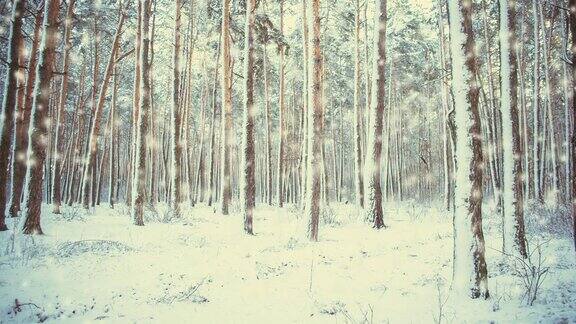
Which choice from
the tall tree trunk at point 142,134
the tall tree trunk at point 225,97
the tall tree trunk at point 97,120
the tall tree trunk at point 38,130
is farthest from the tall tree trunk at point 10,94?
the tall tree trunk at point 225,97

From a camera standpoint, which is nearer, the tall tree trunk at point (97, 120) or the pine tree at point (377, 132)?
the pine tree at point (377, 132)

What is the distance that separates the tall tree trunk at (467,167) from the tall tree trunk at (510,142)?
2.25 meters

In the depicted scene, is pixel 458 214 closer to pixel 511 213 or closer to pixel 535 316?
pixel 535 316

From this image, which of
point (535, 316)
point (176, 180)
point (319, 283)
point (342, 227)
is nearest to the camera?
point (535, 316)

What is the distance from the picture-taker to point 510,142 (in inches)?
231

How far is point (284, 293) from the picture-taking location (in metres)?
4.70

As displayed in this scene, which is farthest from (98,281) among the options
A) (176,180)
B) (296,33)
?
(296,33)

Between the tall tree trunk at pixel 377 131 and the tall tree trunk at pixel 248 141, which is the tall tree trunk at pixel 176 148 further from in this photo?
the tall tree trunk at pixel 377 131

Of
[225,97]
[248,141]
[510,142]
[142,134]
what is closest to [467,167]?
[510,142]

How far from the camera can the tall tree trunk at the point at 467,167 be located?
3.99 m

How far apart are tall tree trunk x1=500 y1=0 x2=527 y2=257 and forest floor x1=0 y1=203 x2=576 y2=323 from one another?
1.86 ft

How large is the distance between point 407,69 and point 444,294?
21247mm

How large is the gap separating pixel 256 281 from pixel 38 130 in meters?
6.28

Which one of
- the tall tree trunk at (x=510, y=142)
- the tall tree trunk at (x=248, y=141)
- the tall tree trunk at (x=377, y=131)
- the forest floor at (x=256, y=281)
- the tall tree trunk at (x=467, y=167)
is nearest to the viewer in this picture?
the forest floor at (x=256, y=281)
